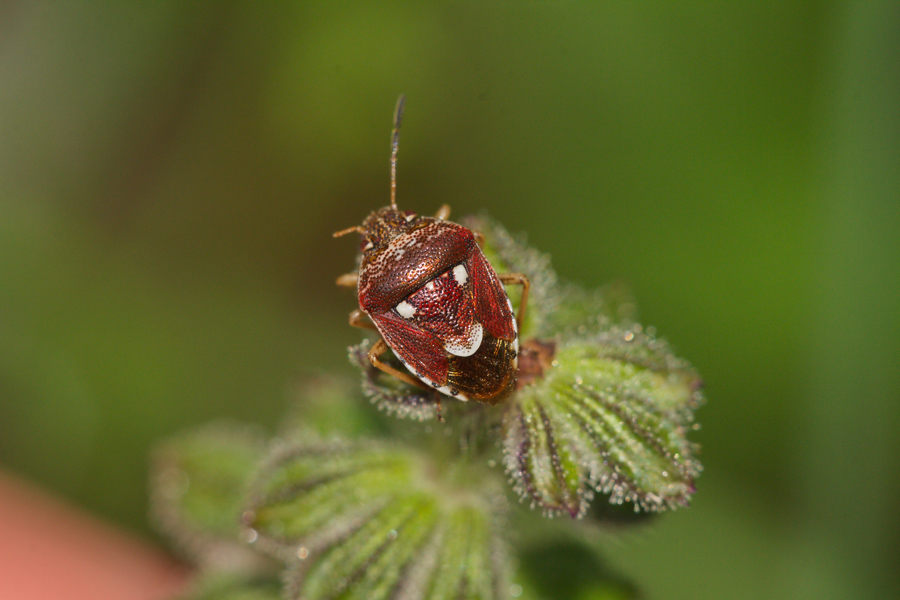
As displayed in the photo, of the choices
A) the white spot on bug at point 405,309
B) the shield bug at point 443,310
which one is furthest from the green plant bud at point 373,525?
the white spot on bug at point 405,309

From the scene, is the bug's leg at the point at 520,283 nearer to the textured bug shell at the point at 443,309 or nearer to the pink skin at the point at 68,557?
the textured bug shell at the point at 443,309

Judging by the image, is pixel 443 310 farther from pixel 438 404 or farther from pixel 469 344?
pixel 438 404

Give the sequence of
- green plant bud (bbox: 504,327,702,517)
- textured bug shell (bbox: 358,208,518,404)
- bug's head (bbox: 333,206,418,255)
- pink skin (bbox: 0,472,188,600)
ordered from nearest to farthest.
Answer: green plant bud (bbox: 504,327,702,517)
textured bug shell (bbox: 358,208,518,404)
bug's head (bbox: 333,206,418,255)
pink skin (bbox: 0,472,188,600)

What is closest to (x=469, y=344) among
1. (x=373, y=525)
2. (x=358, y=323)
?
(x=358, y=323)

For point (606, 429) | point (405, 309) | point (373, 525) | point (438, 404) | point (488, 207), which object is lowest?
point (373, 525)

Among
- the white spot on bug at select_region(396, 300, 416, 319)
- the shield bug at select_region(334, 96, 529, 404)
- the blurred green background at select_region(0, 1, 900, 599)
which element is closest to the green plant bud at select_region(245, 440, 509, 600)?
the shield bug at select_region(334, 96, 529, 404)

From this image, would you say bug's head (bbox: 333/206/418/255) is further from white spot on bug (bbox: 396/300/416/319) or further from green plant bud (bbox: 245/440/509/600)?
green plant bud (bbox: 245/440/509/600)
